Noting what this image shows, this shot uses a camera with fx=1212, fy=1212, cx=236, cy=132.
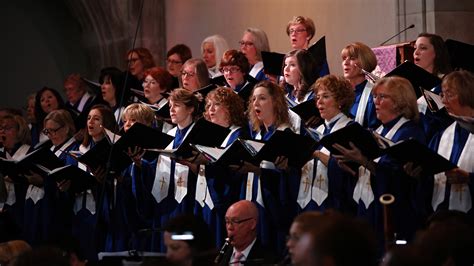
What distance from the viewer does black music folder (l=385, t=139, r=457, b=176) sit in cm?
654

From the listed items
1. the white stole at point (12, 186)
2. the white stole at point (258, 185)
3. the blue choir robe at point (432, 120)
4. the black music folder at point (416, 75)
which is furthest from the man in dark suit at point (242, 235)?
the white stole at point (12, 186)

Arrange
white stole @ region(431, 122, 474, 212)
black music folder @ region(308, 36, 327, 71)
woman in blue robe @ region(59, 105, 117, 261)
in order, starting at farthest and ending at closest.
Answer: woman in blue robe @ region(59, 105, 117, 261)
black music folder @ region(308, 36, 327, 71)
white stole @ region(431, 122, 474, 212)

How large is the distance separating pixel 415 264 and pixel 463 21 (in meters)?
6.74

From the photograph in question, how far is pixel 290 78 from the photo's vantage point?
848 cm

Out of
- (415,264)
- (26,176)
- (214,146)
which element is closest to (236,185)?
(214,146)

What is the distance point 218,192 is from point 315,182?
869mm

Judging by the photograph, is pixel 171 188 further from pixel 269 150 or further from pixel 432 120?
pixel 432 120

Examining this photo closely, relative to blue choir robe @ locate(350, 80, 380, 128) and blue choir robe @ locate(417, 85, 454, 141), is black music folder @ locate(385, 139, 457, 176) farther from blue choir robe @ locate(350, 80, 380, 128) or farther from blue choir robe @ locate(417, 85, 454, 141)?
blue choir robe @ locate(350, 80, 380, 128)

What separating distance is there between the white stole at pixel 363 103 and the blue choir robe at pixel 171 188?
1221mm

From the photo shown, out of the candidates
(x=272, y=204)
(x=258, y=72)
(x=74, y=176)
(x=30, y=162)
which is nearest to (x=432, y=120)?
(x=272, y=204)

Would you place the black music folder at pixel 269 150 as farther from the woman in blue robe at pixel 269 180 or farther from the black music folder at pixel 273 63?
the black music folder at pixel 273 63

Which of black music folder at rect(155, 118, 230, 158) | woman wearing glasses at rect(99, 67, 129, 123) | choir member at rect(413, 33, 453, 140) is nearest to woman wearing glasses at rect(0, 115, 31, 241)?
woman wearing glasses at rect(99, 67, 129, 123)

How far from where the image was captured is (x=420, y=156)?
261 inches

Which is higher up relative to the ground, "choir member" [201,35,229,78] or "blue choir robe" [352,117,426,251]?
"choir member" [201,35,229,78]
